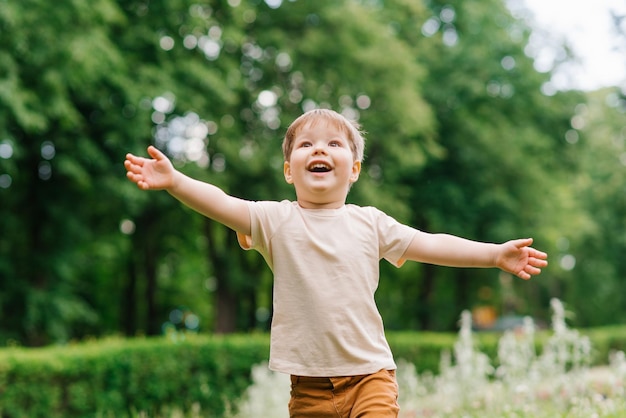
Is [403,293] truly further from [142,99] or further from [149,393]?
[149,393]

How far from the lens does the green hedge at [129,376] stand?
822cm

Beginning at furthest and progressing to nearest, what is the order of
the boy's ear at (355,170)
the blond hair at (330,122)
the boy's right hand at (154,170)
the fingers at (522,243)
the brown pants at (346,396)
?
the boy's ear at (355,170), the blond hair at (330,122), the fingers at (522,243), the brown pants at (346,396), the boy's right hand at (154,170)

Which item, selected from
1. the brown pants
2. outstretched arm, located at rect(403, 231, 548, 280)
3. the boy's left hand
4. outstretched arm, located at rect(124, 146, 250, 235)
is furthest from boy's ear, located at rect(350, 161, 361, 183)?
the brown pants

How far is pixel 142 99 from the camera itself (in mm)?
14594

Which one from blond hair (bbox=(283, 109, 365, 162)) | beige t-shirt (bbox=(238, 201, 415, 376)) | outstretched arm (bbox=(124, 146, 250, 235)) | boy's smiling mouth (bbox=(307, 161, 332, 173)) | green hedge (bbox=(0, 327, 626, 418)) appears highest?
blond hair (bbox=(283, 109, 365, 162))

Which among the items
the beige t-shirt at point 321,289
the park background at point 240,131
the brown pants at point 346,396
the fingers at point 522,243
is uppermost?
the park background at point 240,131

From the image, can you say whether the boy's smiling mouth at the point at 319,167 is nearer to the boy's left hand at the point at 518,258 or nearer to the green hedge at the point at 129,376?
the boy's left hand at the point at 518,258

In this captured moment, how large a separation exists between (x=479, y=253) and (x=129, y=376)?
271 inches

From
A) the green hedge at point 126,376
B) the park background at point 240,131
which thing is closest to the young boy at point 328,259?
the green hedge at point 126,376

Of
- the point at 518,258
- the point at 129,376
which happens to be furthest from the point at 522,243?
the point at 129,376

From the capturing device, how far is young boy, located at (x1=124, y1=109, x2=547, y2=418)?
3035 millimetres

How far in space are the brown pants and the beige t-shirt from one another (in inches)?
1.8

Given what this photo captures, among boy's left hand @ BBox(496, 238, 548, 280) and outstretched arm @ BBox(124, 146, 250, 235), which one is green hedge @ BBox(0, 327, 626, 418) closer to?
Result: outstretched arm @ BBox(124, 146, 250, 235)

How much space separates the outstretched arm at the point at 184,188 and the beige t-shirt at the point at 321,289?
7 centimetres
